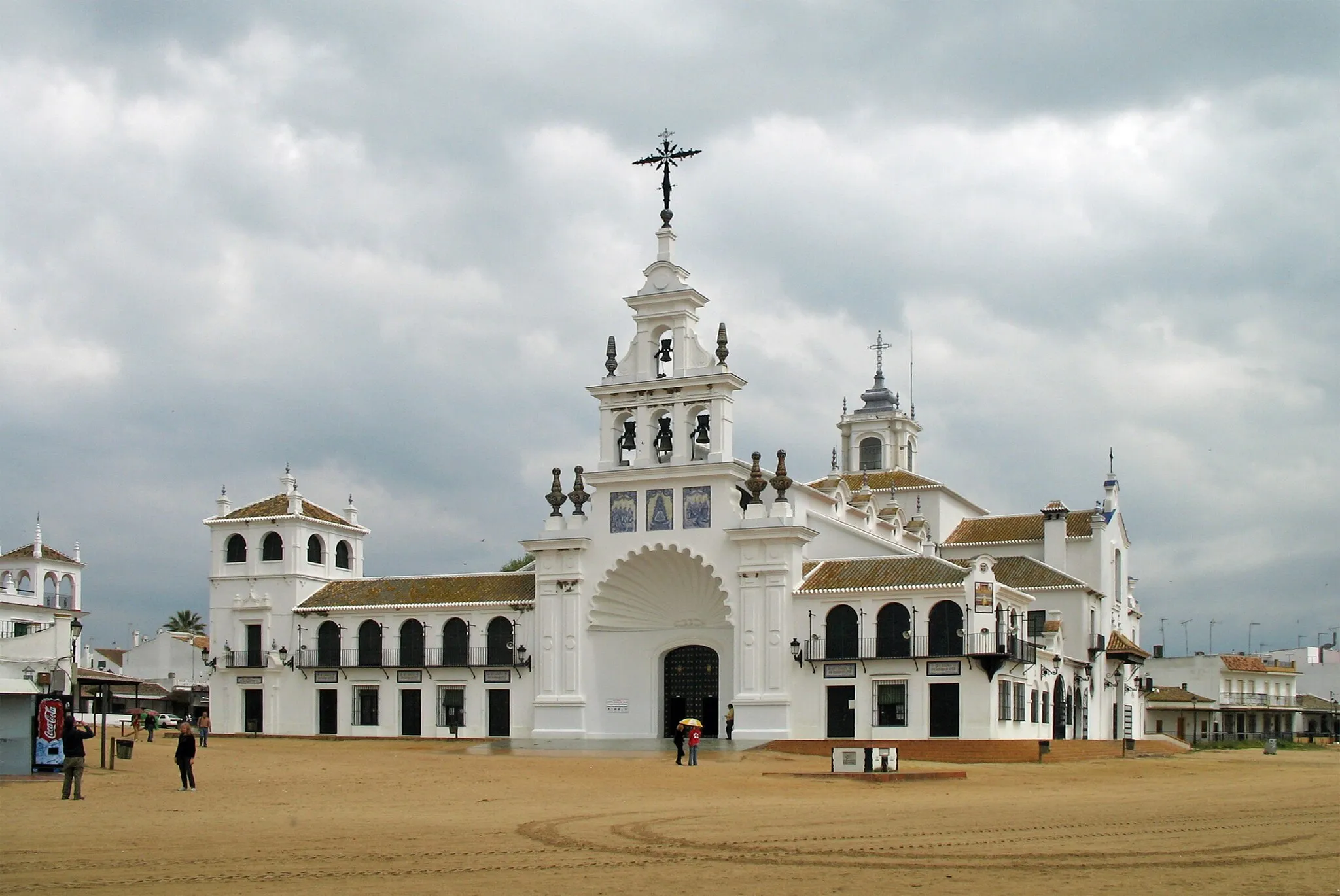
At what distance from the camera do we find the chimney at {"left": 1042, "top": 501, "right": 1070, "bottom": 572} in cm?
5744

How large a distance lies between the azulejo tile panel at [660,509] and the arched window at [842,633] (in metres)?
5.67

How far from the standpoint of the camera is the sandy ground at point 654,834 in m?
15.7

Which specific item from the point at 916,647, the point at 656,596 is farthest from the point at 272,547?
the point at 916,647

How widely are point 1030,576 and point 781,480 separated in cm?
1333

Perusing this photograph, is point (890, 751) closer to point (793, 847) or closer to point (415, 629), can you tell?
point (793, 847)

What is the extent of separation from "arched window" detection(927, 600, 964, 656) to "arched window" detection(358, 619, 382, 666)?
1897 centimetres

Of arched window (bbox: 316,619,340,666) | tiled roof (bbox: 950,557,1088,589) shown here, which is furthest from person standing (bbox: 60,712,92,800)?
tiled roof (bbox: 950,557,1088,589)

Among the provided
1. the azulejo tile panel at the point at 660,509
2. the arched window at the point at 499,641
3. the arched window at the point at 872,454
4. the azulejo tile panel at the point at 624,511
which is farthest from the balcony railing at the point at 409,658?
the arched window at the point at 872,454

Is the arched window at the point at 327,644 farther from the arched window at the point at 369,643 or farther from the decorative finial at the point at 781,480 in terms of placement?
the decorative finial at the point at 781,480

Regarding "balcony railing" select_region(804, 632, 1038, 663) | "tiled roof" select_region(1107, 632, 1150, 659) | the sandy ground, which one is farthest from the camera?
"tiled roof" select_region(1107, 632, 1150, 659)

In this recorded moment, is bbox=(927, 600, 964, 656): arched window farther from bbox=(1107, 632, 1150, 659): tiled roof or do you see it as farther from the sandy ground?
bbox=(1107, 632, 1150, 659): tiled roof

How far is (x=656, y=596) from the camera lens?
4922 centimetres

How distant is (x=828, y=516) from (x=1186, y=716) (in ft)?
137

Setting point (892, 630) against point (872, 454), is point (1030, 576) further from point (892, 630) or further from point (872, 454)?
point (872, 454)
